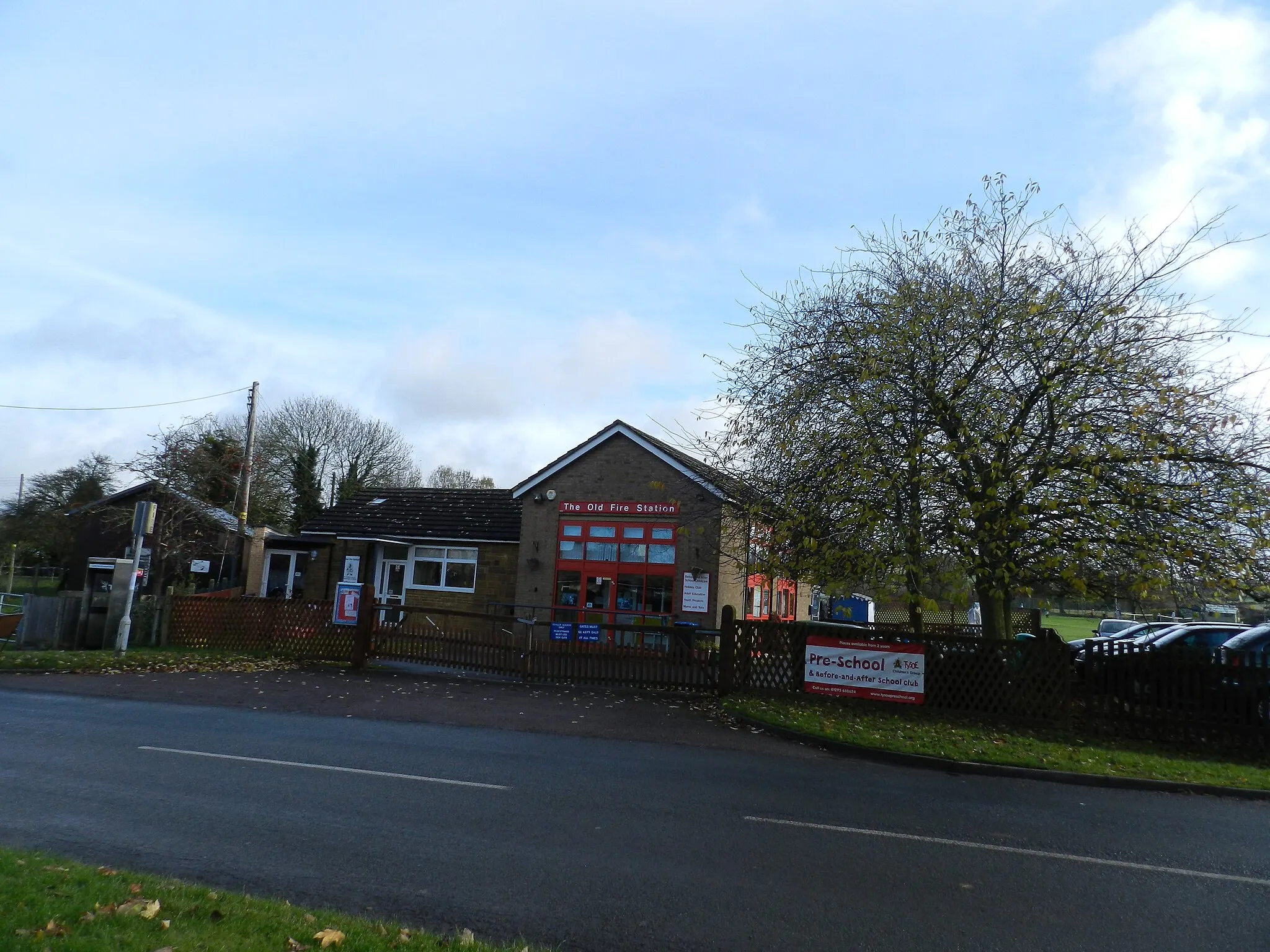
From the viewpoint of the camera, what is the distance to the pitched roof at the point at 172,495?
87.5 ft

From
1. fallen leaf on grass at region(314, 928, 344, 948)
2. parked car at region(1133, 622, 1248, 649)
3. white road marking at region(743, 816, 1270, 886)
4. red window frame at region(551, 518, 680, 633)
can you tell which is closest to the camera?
fallen leaf on grass at region(314, 928, 344, 948)

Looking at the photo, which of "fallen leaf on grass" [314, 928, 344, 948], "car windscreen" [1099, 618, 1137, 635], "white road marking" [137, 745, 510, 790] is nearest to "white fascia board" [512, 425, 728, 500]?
"white road marking" [137, 745, 510, 790]

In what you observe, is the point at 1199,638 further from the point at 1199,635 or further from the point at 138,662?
the point at 138,662

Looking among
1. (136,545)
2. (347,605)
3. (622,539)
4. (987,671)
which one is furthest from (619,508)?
(987,671)

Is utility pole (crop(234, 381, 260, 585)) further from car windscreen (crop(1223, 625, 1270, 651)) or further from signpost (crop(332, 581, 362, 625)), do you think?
car windscreen (crop(1223, 625, 1270, 651))

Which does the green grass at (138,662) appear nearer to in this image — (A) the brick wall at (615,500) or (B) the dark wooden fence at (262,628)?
(B) the dark wooden fence at (262,628)

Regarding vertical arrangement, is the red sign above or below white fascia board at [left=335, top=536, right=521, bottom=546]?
above

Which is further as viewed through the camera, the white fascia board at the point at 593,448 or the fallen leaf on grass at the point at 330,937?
the white fascia board at the point at 593,448

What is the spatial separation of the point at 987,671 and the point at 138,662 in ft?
51.8

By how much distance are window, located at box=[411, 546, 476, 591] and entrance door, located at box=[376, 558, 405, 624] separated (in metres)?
0.59

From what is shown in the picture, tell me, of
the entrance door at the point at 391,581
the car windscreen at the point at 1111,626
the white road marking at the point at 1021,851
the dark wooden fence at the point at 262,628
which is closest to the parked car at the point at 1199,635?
→ the white road marking at the point at 1021,851

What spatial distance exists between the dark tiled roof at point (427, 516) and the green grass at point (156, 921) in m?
21.6

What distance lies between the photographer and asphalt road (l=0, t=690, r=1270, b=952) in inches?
204

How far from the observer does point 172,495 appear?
87.9 feet
